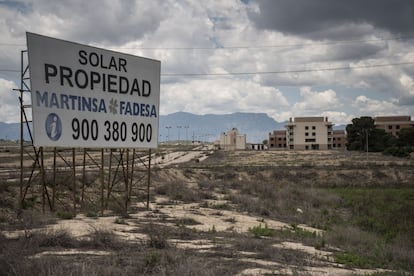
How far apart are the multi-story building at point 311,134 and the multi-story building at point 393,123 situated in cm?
1900

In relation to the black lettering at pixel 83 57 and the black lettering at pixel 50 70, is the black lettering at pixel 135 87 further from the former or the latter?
the black lettering at pixel 50 70

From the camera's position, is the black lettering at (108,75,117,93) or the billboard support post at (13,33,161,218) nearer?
the billboard support post at (13,33,161,218)

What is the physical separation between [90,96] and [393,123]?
501ft

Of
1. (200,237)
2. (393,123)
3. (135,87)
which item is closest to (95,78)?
(135,87)

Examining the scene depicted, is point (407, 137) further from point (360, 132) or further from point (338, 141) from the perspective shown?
point (338, 141)

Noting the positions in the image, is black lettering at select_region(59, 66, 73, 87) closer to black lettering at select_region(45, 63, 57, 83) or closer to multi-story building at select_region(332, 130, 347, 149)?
black lettering at select_region(45, 63, 57, 83)

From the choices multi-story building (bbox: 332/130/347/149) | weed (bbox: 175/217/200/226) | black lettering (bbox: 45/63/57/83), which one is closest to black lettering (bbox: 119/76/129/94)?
black lettering (bbox: 45/63/57/83)

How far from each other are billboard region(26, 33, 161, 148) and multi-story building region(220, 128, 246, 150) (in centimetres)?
15527

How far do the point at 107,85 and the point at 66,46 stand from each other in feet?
6.25

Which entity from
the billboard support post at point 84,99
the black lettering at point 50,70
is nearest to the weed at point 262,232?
the billboard support post at point 84,99

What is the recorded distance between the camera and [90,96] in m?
14.5

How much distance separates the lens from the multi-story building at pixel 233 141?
565 ft

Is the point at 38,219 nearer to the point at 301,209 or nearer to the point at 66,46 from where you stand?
the point at 66,46

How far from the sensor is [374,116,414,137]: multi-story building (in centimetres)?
14956
